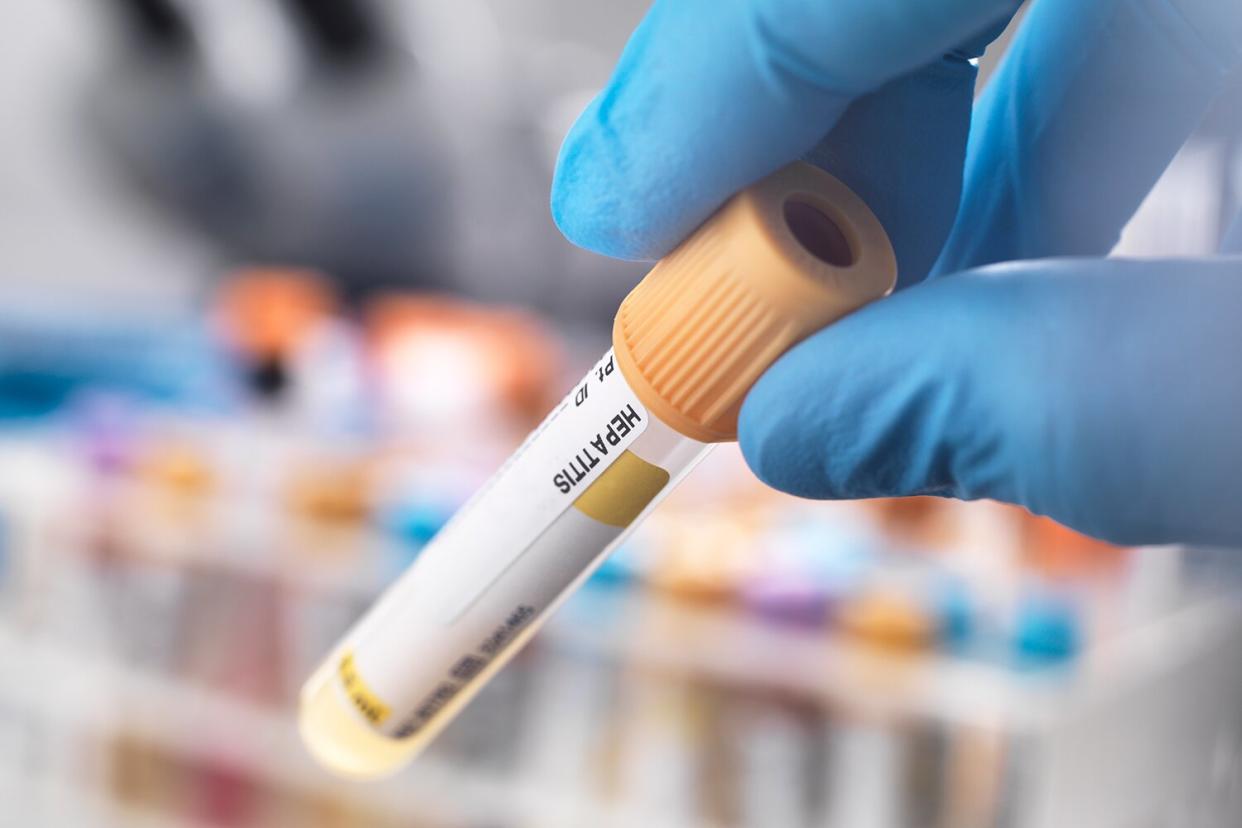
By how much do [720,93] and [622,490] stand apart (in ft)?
0.41

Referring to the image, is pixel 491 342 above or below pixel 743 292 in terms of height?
below

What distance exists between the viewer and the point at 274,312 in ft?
4.86

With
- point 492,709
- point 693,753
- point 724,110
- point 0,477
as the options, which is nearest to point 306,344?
point 0,477

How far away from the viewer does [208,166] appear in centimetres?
169

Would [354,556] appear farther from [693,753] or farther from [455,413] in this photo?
[693,753]

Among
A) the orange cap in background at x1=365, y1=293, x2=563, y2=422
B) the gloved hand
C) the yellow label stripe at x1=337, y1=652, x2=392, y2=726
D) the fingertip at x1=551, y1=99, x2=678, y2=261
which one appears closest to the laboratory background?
the orange cap in background at x1=365, y1=293, x2=563, y2=422

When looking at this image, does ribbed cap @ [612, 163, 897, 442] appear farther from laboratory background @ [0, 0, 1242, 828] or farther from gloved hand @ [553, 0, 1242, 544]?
laboratory background @ [0, 0, 1242, 828]

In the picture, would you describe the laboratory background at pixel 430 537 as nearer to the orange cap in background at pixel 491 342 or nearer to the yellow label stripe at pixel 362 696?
the orange cap in background at pixel 491 342

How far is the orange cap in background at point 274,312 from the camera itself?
4.75ft

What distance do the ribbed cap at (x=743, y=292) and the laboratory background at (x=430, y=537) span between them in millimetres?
195

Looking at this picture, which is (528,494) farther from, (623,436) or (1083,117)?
(1083,117)

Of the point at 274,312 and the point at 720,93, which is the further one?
the point at 274,312

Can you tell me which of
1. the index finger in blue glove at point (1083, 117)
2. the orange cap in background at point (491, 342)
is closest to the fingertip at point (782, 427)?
the index finger in blue glove at point (1083, 117)

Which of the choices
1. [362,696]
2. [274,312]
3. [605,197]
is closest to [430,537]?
[274,312]
